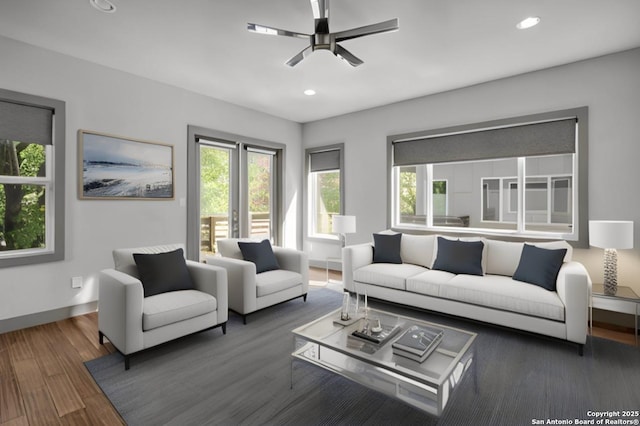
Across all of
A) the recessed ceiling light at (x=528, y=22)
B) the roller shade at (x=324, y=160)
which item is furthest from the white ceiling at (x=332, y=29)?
the roller shade at (x=324, y=160)

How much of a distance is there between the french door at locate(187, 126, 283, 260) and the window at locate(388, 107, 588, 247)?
88.2 inches

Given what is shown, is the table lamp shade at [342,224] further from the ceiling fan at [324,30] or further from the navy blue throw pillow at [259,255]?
the ceiling fan at [324,30]

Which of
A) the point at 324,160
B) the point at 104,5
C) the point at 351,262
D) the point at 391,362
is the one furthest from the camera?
the point at 324,160

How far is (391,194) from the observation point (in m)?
5.24

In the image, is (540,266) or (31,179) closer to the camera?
(540,266)

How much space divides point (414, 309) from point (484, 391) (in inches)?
61.7

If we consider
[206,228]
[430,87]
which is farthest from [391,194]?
[206,228]

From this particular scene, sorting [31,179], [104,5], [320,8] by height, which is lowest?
[31,179]

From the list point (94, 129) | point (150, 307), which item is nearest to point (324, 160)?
point (94, 129)

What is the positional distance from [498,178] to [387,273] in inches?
85.0

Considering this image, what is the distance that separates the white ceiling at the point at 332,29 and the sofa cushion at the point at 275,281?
8.21 ft

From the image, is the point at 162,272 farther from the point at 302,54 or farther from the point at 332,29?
the point at 332,29

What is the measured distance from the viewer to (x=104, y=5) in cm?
260

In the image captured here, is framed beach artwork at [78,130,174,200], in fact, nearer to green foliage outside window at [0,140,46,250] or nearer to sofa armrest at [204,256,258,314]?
green foliage outside window at [0,140,46,250]
